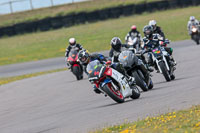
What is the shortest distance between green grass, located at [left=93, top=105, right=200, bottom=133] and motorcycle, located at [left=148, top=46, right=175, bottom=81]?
5678 millimetres

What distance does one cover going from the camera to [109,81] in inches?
427

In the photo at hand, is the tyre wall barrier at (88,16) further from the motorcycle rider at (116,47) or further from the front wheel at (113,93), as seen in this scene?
the front wheel at (113,93)

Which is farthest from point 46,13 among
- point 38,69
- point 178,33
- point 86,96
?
point 86,96

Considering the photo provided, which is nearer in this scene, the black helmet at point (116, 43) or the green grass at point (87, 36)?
the black helmet at point (116, 43)

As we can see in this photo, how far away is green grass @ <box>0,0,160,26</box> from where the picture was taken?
4456 centimetres

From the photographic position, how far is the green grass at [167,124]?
680 centimetres

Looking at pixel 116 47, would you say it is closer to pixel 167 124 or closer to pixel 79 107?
pixel 79 107

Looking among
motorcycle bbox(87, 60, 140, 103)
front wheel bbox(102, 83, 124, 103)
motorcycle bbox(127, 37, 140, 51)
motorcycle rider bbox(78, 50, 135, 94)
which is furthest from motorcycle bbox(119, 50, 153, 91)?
motorcycle bbox(127, 37, 140, 51)

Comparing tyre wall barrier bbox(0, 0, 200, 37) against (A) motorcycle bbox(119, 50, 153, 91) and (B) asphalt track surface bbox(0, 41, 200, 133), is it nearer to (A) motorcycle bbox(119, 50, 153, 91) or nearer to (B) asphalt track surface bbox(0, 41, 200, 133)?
(B) asphalt track surface bbox(0, 41, 200, 133)

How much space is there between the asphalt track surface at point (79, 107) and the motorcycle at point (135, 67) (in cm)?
29

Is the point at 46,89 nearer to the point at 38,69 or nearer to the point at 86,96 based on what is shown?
the point at 86,96

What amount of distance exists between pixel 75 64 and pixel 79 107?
8784 millimetres

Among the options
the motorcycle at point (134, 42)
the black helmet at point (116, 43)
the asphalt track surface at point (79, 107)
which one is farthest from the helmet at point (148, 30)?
the motorcycle at point (134, 42)

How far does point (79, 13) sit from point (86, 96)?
29.7m
